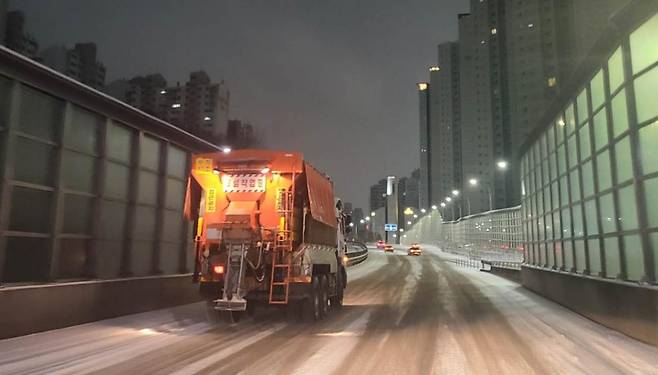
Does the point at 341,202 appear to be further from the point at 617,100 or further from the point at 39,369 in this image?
the point at 39,369

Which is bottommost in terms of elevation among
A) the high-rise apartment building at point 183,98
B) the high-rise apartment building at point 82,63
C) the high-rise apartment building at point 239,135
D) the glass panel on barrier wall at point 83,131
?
the glass panel on barrier wall at point 83,131

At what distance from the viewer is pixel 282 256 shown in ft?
37.7

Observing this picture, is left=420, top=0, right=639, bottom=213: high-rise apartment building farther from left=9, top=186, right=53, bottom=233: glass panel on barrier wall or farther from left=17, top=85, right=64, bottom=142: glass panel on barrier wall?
left=9, top=186, right=53, bottom=233: glass panel on barrier wall

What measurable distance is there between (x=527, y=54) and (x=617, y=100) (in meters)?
110

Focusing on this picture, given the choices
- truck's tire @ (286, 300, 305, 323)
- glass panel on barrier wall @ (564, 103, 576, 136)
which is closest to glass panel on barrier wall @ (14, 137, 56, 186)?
truck's tire @ (286, 300, 305, 323)

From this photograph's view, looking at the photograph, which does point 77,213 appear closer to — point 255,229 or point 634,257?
point 255,229

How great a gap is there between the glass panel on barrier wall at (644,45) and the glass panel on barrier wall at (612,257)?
12.7 feet

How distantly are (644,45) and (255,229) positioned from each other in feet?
28.1

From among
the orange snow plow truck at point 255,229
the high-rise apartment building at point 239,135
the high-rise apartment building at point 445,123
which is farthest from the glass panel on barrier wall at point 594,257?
the high-rise apartment building at point 445,123

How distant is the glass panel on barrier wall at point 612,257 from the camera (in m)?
11.6

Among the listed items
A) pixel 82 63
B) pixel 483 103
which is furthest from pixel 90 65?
pixel 483 103

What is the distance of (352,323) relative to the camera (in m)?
12.4

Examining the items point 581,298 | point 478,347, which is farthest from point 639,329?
point 581,298

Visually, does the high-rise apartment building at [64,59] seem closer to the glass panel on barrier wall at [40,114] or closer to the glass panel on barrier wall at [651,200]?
the glass panel on barrier wall at [40,114]
